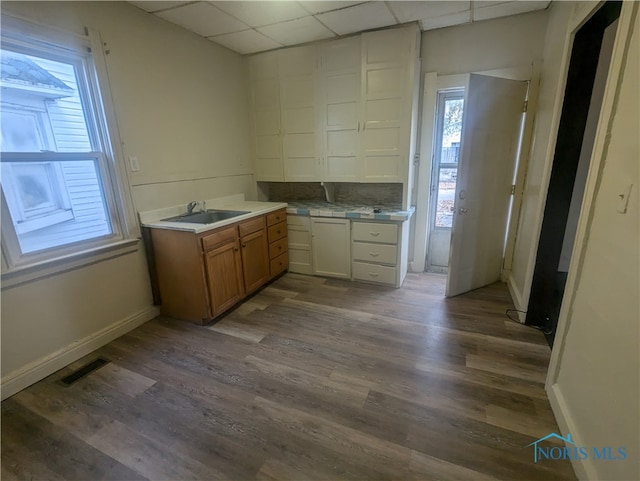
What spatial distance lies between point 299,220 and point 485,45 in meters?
2.60

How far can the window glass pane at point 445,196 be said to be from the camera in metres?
3.41

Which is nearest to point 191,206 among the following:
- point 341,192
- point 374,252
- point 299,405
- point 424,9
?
point 341,192

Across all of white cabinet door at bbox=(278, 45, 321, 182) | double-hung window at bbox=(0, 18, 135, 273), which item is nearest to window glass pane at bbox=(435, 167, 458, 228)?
white cabinet door at bbox=(278, 45, 321, 182)

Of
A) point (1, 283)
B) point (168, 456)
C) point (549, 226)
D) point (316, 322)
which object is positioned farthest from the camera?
point (316, 322)

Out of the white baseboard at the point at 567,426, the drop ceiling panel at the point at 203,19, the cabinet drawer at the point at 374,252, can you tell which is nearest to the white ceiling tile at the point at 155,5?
the drop ceiling panel at the point at 203,19

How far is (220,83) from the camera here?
3230mm

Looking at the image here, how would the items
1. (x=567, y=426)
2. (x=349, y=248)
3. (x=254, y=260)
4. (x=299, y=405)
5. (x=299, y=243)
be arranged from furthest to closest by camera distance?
(x=299, y=243)
(x=349, y=248)
(x=254, y=260)
(x=299, y=405)
(x=567, y=426)

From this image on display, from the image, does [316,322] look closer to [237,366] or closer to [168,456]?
[237,366]

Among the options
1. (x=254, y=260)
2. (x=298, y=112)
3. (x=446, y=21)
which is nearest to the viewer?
(x=446, y=21)

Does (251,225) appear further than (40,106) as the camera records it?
Yes

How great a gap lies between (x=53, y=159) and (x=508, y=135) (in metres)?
3.76

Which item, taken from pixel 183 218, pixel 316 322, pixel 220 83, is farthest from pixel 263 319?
pixel 220 83

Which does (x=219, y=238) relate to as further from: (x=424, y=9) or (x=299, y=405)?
(x=424, y=9)

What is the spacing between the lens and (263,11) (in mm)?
2473
